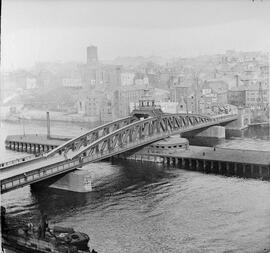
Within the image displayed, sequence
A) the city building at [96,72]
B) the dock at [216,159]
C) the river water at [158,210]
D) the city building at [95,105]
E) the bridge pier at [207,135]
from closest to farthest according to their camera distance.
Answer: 1. the river water at [158,210]
2. the city building at [96,72]
3. the city building at [95,105]
4. the dock at [216,159]
5. the bridge pier at [207,135]

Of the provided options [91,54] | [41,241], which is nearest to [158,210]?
Result: [91,54]

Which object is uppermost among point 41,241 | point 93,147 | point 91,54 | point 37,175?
point 91,54

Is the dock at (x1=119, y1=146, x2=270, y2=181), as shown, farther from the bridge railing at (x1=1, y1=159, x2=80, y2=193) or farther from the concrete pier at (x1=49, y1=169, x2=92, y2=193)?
the bridge railing at (x1=1, y1=159, x2=80, y2=193)

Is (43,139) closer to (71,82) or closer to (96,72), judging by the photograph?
(71,82)

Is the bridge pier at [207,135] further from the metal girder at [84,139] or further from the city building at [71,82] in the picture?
the city building at [71,82]

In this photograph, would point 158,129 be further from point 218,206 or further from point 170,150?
point 218,206

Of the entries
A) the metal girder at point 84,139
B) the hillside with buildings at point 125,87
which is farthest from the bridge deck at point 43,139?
the metal girder at point 84,139

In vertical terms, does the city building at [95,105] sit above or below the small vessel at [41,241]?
above
